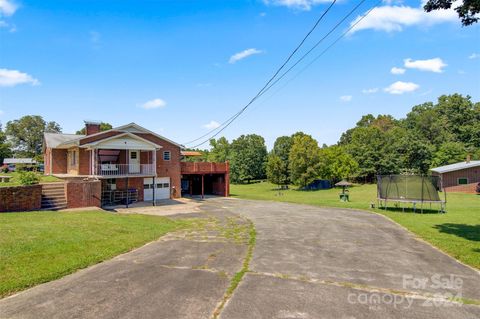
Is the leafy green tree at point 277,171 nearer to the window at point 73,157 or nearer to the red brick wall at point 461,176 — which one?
the red brick wall at point 461,176

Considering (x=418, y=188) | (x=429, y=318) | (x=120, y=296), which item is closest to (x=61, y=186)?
(x=120, y=296)

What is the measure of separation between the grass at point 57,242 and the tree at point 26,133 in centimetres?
7203

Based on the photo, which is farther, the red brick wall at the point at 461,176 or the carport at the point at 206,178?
the red brick wall at the point at 461,176

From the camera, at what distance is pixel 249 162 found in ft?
227

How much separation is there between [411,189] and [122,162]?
23570 mm

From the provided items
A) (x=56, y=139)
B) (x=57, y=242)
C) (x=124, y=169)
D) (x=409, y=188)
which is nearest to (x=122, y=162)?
(x=124, y=169)

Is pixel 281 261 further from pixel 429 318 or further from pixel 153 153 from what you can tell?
pixel 153 153

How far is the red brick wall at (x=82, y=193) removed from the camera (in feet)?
57.3

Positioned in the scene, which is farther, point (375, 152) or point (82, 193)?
point (375, 152)

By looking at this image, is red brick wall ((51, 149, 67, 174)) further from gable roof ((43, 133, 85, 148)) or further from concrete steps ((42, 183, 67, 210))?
concrete steps ((42, 183, 67, 210))

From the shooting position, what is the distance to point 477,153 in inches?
2005

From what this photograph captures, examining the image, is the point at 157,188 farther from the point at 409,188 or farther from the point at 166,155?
the point at 409,188

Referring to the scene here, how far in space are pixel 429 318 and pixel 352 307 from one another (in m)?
1.34

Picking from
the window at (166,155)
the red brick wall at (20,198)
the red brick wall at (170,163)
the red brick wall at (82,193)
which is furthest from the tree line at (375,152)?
the red brick wall at (20,198)
